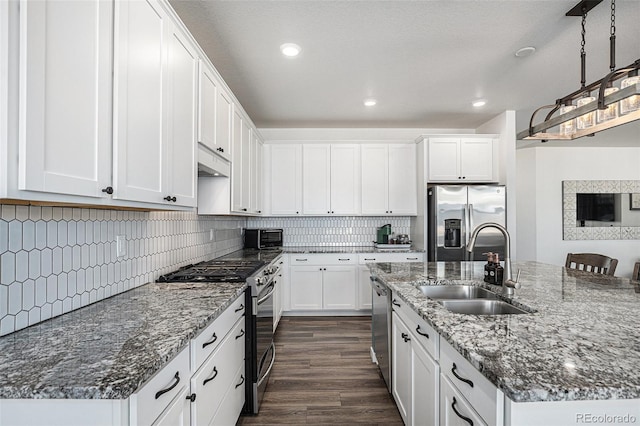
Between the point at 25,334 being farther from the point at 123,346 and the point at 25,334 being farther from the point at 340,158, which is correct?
the point at 340,158

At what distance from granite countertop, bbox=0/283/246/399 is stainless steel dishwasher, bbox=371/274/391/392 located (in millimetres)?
1160

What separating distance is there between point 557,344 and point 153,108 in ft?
6.00

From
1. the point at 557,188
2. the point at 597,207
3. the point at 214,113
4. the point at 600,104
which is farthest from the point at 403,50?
the point at 597,207

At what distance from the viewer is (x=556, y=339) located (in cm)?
113

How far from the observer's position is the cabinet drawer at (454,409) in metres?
1.10

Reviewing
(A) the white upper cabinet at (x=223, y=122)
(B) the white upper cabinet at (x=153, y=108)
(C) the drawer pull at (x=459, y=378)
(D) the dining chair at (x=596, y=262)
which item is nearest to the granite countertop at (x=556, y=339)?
(C) the drawer pull at (x=459, y=378)

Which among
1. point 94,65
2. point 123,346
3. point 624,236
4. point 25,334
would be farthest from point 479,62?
point 624,236

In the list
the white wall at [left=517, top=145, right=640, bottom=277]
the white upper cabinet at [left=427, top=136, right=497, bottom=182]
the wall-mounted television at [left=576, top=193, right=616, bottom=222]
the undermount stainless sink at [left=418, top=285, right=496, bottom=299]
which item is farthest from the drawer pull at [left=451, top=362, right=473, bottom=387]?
the wall-mounted television at [left=576, top=193, right=616, bottom=222]

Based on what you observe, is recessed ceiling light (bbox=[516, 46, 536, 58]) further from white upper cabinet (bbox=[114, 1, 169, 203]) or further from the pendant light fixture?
white upper cabinet (bbox=[114, 1, 169, 203])

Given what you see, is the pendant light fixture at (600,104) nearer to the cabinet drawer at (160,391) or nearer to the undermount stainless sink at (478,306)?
the undermount stainless sink at (478,306)

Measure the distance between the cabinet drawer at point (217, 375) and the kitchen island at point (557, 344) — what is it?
3.20ft

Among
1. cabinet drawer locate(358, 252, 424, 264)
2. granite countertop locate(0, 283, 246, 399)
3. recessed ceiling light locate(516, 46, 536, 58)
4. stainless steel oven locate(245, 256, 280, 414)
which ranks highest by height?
recessed ceiling light locate(516, 46, 536, 58)

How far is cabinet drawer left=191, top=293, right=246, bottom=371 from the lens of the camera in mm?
1385

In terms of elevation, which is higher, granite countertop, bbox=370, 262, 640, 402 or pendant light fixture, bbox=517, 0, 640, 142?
pendant light fixture, bbox=517, 0, 640, 142
